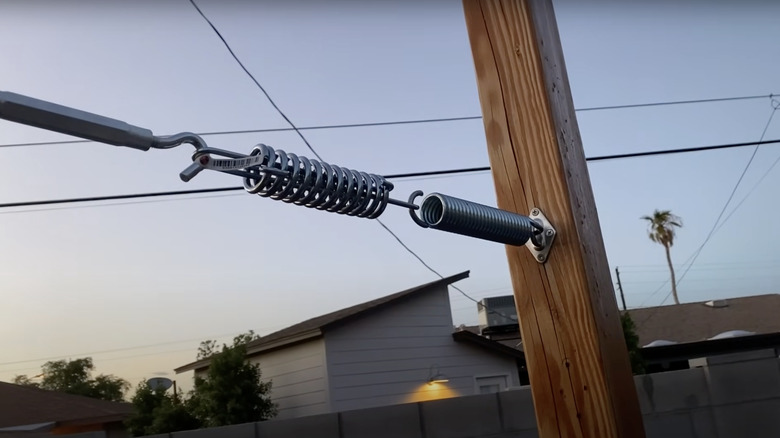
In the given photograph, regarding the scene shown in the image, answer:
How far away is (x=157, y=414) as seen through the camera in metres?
8.91

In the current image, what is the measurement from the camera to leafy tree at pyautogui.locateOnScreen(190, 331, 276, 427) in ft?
28.9

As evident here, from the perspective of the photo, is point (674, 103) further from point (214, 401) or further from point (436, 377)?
point (214, 401)

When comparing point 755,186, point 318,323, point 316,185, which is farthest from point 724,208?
point 316,185

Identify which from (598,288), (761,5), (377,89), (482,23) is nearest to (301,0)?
(482,23)

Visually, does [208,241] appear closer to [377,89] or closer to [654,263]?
[377,89]

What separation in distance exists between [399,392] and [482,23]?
345 inches

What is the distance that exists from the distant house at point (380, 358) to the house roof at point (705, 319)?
5868mm

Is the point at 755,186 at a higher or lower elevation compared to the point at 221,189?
higher

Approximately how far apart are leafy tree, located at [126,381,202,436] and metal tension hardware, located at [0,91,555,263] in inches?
315

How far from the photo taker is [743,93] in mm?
7582

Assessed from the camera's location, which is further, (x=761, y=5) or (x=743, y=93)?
(x=743, y=93)

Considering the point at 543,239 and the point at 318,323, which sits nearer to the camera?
the point at 543,239

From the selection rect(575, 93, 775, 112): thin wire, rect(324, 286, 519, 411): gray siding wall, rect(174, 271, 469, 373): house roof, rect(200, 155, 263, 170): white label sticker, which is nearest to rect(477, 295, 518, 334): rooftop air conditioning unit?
rect(324, 286, 519, 411): gray siding wall

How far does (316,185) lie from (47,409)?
8.66 metres
